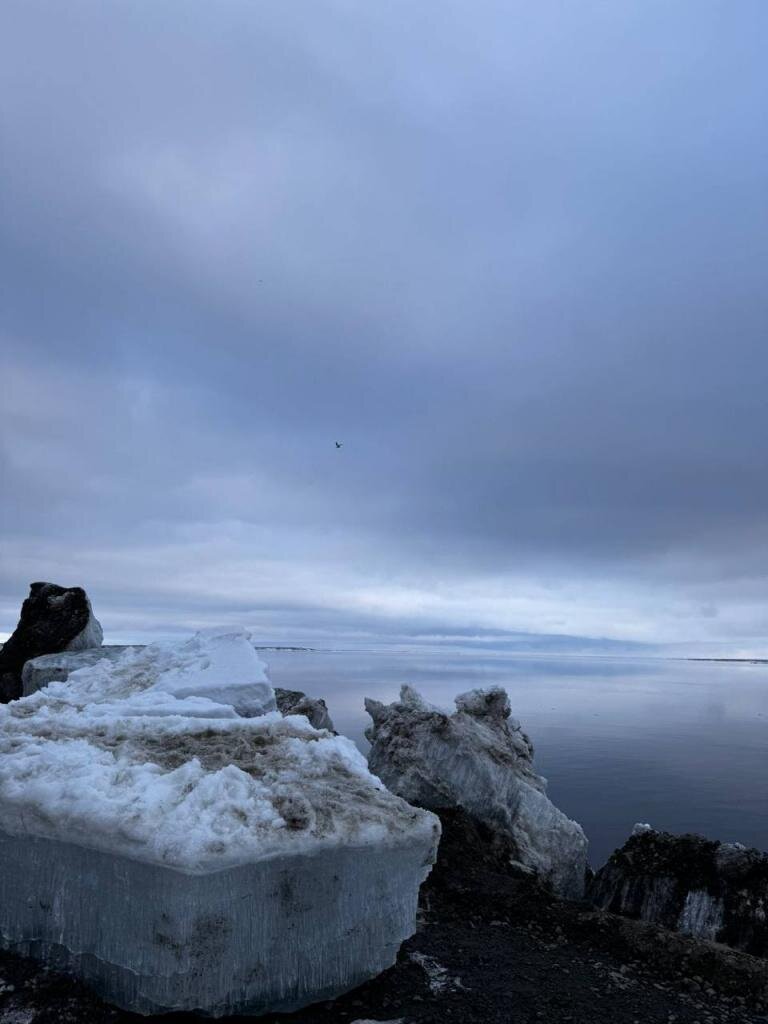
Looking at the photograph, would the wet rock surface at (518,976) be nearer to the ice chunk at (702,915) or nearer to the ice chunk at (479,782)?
the ice chunk at (702,915)

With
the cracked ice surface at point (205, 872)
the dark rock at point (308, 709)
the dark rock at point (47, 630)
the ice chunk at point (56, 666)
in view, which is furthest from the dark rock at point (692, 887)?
the dark rock at point (47, 630)

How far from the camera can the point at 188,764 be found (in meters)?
7.80

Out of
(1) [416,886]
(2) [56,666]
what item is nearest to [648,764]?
(2) [56,666]

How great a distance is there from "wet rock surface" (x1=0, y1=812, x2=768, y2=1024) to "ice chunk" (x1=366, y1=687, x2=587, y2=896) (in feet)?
10.3

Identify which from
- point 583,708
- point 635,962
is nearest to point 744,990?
point 635,962

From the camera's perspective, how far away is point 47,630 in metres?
24.5

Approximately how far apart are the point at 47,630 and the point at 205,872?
20853 millimetres

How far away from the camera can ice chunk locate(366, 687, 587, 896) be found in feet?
49.3

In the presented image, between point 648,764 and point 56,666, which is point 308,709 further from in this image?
point 648,764

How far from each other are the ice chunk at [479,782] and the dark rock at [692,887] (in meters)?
1.80

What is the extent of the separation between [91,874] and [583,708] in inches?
2384

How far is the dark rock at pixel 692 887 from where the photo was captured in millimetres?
11289

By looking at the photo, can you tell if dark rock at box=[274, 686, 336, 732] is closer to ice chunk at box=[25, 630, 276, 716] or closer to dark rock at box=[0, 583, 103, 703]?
ice chunk at box=[25, 630, 276, 716]

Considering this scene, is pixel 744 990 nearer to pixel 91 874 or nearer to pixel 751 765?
pixel 91 874
